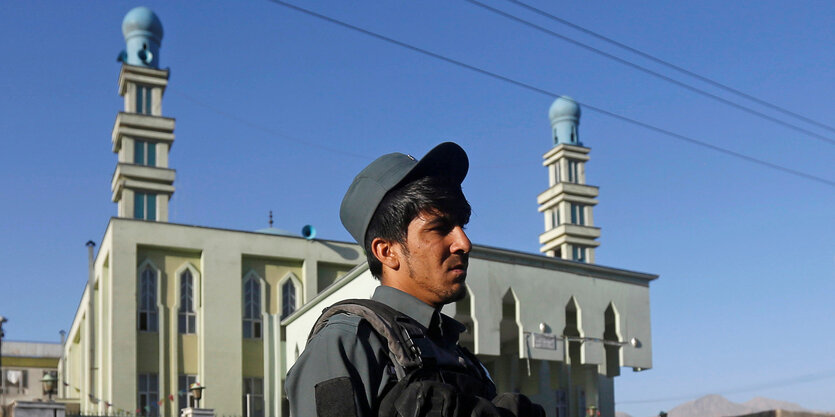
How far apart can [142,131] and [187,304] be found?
23.3 ft

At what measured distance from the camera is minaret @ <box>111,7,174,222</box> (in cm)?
3938

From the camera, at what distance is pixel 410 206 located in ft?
8.57

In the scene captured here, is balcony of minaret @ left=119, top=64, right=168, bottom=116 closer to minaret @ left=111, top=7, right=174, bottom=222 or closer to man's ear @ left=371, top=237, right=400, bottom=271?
minaret @ left=111, top=7, right=174, bottom=222

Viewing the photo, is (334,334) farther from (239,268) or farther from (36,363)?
(36,363)

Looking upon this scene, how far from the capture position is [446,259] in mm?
2613

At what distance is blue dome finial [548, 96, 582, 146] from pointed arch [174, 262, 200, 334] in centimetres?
2185

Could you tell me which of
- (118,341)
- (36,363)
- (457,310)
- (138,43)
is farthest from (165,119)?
(36,363)

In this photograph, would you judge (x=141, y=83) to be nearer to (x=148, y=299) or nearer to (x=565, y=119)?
(x=148, y=299)

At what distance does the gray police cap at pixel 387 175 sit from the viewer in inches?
104

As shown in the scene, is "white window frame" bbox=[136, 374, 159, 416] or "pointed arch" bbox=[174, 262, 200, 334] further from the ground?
"pointed arch" bbox=[174, 262, 200, 334]

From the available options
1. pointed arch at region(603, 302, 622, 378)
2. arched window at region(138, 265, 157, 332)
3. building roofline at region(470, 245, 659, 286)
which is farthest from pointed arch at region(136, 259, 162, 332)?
pointed arch at region(603, 302, 622, 378)

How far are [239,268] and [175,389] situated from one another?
4858mm

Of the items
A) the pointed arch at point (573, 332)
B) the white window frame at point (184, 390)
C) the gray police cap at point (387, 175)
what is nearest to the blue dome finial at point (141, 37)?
the white window frame at point (184, 390)

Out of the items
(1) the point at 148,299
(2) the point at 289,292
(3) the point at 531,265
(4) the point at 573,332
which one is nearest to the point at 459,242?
(3) the point at 531,265
